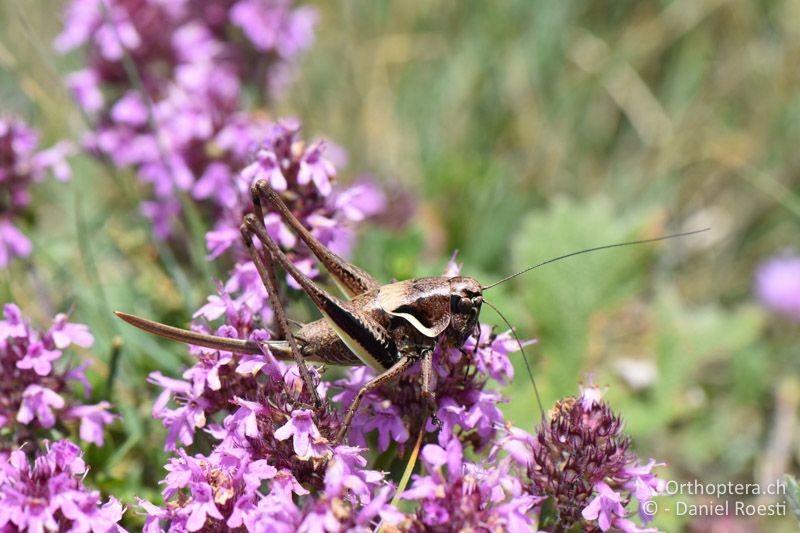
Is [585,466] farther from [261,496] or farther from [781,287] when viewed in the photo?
[781,287]

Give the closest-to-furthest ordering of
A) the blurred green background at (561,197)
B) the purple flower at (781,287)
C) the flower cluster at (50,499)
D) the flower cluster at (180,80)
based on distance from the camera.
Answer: the flower cluster at (50,499) < the blurred green background at (561,197) < the flower cluster at (180,80) < the purple flower at (781,287)

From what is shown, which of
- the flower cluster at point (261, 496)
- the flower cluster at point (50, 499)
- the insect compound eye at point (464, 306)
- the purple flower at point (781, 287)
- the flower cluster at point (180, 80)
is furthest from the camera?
the purple flower at point (781, 287)

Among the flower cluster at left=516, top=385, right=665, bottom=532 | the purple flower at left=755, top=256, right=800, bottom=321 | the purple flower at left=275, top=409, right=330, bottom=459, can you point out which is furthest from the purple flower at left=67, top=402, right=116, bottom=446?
the purple flower at left=755, top=256, right=800, bottom=321

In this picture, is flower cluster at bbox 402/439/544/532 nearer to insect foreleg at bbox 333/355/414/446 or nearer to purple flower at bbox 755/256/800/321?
insect foreleg at bbox 333/355/414/446

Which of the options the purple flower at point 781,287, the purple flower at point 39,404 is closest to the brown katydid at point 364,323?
the purple flower at point 39,404

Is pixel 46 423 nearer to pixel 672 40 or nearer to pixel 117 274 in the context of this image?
pixel 117 274

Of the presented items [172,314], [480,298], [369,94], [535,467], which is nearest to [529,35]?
[369,94]

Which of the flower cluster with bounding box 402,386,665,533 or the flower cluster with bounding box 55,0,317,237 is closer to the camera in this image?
the flower cluster with bounding box 402,386,665,533

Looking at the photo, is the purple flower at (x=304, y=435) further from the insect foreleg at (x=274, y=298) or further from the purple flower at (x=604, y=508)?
the purple flower at (x=604, y=508)
